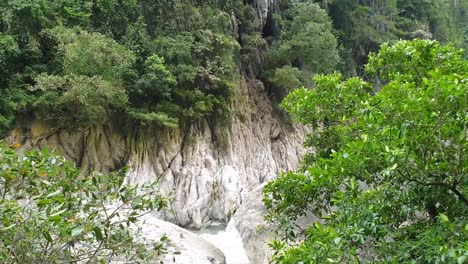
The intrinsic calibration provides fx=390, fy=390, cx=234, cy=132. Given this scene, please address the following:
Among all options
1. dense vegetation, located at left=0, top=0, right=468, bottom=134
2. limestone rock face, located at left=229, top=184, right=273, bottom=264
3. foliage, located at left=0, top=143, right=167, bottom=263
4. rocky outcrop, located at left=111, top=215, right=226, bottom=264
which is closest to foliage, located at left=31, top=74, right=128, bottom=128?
dense vegetation, located at left=0, top=0, right=468, bottom=134

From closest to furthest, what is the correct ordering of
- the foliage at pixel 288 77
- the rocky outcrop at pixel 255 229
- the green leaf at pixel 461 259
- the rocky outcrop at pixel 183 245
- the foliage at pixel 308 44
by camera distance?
1. the green leaf at pixel 461 259
2. the rocky outcrop at pixel 183 245
3. the rocky outcrop at pixel 255 229
4. the foliage at pixel 288 77
5. the foliage at pixel 308 44

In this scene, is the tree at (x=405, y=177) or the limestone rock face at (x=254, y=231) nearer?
the tree at (x=405, y=177)

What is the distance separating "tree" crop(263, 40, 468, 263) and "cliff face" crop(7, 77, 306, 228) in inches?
294

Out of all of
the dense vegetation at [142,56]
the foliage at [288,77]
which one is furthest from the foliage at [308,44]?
the foliage at [288,77]

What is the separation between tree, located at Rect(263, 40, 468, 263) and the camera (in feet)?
8.66

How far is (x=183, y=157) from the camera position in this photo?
12.9 meters

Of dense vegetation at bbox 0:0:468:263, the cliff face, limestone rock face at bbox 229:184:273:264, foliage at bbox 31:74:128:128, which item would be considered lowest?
the cliff face

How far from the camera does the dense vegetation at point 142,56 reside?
10.6 meters

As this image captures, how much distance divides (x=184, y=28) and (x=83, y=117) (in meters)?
5.29

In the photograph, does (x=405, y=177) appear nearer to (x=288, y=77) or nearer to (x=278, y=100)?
(x=288, y=77)

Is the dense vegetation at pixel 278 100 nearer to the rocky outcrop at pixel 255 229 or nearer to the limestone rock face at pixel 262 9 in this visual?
the limestone rock face at pixel 262 9

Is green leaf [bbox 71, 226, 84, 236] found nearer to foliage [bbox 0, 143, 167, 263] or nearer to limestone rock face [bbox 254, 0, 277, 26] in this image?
foliage [bbox 0, 143, 167, 263]

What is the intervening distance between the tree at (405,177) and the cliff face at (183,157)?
7455 mm

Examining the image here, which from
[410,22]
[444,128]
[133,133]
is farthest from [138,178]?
[410,22]
